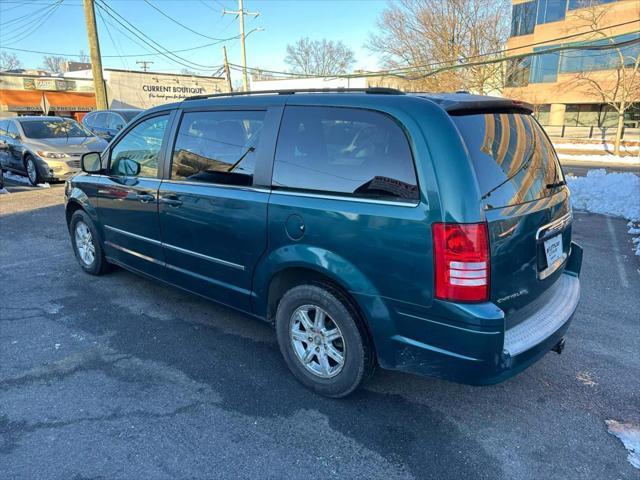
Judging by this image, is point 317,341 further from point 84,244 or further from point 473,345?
point 84,244

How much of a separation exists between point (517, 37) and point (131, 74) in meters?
31.3

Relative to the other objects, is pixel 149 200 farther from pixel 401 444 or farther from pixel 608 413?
pixel 608 413

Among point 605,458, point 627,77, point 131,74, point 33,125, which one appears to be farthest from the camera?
point 131,74

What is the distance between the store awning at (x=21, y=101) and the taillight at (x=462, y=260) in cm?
3522

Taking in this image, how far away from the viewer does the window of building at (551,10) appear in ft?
115

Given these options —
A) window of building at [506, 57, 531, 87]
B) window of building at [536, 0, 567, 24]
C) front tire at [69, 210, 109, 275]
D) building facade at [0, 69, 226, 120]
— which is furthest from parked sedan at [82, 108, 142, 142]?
window of building at [536, 0, 567, 24]

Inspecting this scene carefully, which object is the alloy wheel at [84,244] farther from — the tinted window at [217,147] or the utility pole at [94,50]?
the utility pole at [94,50]

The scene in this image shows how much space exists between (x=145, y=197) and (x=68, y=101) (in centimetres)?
3407

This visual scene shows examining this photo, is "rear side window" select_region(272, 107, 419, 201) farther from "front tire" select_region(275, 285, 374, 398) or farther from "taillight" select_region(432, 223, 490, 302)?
"front tire" select_region(275, 285, 374, 398)

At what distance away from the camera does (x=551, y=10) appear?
3566 centimetres

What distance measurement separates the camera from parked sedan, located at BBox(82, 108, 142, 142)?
13.4 m

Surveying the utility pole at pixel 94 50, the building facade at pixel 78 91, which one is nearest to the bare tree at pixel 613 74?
the utility pole at pixel 94 50

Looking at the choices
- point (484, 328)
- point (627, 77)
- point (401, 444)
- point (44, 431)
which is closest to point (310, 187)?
point (484, 328)

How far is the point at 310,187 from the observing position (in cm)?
281
